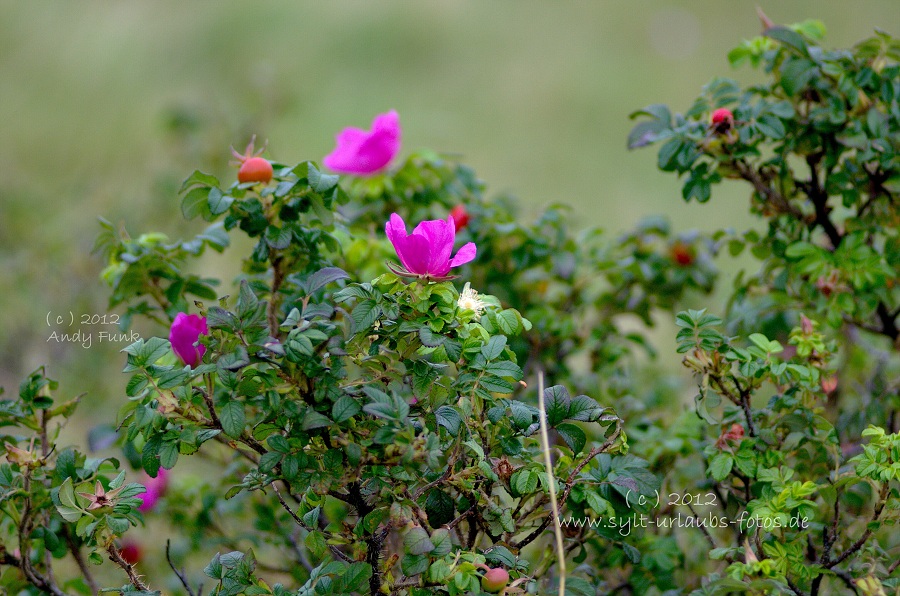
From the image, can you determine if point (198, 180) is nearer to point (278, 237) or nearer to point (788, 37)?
point (278, 237)

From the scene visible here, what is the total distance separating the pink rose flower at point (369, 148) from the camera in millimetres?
1229

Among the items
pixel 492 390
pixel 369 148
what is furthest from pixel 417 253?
pixel 369 148

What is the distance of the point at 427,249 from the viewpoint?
768 millimetres

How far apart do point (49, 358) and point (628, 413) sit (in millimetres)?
1510

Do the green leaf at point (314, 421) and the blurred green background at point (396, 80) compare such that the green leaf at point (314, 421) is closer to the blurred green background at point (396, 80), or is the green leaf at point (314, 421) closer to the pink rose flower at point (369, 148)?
the pink rose flower at point (369, 148)

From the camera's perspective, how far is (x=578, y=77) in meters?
4.71

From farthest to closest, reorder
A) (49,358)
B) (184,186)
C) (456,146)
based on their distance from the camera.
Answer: (456,146), (49,358), (184,186)

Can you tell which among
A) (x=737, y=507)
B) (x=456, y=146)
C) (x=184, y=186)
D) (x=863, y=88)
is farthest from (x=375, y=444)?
(x=456, y=146)

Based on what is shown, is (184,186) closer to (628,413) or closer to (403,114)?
(628,413)

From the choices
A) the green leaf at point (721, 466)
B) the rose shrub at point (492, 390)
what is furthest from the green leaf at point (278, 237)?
the green leaf at point (721, 466)

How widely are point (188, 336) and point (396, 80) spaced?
3.99m

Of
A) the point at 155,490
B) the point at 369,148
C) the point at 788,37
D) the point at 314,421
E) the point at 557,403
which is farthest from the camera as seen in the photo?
the point at 155,490

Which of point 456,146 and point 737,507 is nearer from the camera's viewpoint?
point 737,507

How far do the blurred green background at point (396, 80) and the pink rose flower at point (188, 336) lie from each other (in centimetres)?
168
